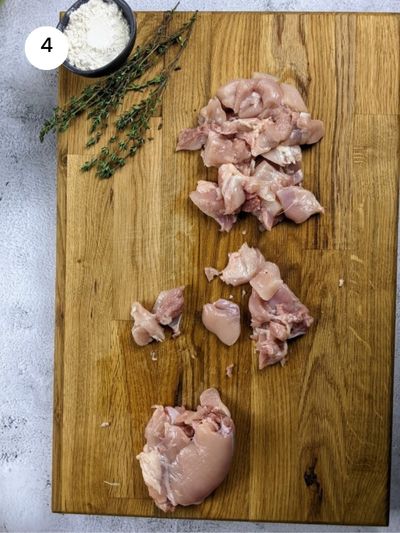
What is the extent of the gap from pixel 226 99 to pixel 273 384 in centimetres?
87

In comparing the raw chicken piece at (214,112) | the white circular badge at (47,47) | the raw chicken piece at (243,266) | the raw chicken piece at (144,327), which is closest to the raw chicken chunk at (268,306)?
the raw chicken piece at (243,266)

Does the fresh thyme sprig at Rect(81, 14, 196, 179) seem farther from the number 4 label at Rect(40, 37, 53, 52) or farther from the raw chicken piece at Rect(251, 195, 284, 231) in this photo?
the raw chicken piece at Rect(251, 195, 284, 231)

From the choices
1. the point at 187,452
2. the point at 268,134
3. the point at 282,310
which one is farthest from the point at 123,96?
the point at 187,452

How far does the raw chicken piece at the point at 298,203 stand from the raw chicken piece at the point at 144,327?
1.68 ft

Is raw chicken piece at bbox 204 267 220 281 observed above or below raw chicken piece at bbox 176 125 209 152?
below

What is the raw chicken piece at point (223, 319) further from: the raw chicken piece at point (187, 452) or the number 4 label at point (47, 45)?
the number 4 label at point (47, 45)

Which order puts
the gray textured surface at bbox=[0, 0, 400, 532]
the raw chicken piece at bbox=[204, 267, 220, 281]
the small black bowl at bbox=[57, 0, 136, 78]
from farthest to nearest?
the gray textured surface at bbox=[0, 0, 400, 532]
the raw chicken piece at bbox=[204, 267, 220, 281]
the small black bowl at bbox=[57, 0, 136, 78]

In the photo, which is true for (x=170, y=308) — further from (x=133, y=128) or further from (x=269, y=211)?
(x=133, y=128)

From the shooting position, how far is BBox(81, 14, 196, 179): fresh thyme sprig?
184 centimetres

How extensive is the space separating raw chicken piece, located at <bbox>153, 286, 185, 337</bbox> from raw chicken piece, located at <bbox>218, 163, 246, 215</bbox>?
0.96 feet

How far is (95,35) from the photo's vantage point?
5.75 ft

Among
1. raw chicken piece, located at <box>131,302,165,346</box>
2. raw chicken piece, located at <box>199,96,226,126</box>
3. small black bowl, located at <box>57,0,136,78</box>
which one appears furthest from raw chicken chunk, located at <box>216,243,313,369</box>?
small black bowl, located at <box>57,0,136,78</box>

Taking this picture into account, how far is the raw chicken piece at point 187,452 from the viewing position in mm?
1757

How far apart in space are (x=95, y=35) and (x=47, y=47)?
0.51 ft
